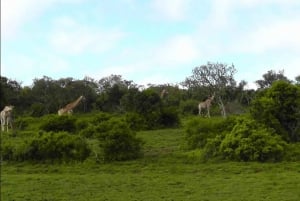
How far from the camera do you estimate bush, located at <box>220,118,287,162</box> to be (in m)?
22.8

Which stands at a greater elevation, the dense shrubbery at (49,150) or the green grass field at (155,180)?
the dense shrubbery at (49,150)

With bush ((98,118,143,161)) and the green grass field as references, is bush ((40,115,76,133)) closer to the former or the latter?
the green grass field

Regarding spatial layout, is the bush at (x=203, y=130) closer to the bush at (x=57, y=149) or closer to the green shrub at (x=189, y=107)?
the bush at (x=57, y=149)

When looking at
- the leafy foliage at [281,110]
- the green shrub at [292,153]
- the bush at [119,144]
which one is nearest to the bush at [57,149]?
the bush at [119,144]

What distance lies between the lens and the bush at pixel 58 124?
3045cm

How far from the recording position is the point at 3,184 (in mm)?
19688

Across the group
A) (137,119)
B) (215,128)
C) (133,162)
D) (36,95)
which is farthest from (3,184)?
(36,95)

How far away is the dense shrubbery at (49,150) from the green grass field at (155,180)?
2.23 ft

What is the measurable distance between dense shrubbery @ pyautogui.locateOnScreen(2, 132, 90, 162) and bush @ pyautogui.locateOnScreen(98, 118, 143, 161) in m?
1.01

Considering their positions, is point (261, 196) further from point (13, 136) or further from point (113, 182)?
point (13, 136)

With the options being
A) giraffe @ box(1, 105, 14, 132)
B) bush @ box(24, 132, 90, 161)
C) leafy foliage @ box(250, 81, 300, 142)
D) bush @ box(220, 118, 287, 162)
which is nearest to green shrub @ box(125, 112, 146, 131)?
giraffe @ box(1, 105, 14, 132)

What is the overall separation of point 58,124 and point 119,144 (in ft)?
25.2

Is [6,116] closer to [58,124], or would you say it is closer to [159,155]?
[58,124]

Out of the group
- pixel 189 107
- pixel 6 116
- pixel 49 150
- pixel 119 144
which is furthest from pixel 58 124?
pixel 189 107
